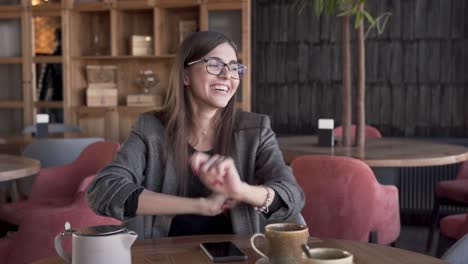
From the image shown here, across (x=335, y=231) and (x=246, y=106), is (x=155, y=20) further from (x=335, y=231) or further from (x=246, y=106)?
(x=335, y=231)

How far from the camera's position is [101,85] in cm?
607

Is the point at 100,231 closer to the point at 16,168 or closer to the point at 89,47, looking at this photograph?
the point at 16,168

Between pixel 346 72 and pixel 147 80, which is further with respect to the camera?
pixel 147 80

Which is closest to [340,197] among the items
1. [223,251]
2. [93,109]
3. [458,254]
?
[458,254]

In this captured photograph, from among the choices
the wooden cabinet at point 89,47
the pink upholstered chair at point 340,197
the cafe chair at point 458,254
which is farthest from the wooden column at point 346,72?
the cafe chair at point 458,254

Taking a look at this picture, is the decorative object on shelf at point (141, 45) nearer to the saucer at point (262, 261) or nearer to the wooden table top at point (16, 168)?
the wooden table top at point (16, 168)

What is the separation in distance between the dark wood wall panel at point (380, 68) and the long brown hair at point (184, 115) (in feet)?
11.5

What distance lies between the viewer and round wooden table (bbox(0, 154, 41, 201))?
306cm

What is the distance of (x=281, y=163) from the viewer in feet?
6.50

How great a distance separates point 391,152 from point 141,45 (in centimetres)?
305

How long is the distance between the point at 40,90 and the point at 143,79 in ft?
3.63

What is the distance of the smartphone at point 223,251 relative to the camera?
4.43 feet

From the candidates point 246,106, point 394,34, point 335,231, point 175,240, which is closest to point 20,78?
point 246,106

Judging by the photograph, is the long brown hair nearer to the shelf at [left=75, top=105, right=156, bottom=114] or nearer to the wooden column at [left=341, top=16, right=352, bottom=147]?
the wooden column at [left=341, top=16, right=352, bottom=147]
